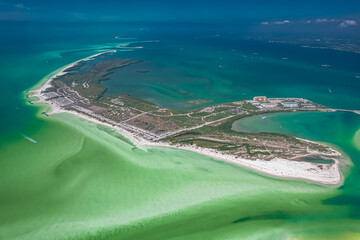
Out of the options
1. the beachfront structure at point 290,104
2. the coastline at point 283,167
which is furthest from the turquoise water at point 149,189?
the beachfront structure at point 290,104

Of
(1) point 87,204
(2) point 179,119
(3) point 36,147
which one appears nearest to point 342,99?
(2) point 179,119

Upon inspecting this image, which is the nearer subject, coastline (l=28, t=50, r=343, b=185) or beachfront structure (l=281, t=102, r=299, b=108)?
coastline (l=28, t=50, r=343, b=185)

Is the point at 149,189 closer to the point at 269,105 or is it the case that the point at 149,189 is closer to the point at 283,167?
the point at 283,167

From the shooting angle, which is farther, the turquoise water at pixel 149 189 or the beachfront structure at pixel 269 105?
the beachfront structure at pixel 269 105

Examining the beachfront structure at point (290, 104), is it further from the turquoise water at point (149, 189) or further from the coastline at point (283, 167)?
the coastline at point (283, 167)

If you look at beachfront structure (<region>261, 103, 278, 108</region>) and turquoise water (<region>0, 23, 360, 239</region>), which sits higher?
beachfront structure (<region>261, 103, 278, 108</region>)

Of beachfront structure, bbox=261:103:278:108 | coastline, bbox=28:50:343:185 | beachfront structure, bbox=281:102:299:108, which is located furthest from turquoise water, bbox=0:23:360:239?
beachfront structure, bbox=261:103:278:108

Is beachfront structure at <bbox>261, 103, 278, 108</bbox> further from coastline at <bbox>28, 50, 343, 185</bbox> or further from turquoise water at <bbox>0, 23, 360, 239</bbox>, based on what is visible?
coastline at <bbox>28, 50, 343, 185</bbox>

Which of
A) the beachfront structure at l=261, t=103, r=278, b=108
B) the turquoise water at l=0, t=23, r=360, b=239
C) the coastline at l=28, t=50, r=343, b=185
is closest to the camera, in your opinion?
the turquoise water at l=0, t=23, r=360, b=239

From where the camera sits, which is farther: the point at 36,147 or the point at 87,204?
the point at 36,147

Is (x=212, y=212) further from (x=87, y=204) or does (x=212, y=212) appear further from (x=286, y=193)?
(x=87, y=204)

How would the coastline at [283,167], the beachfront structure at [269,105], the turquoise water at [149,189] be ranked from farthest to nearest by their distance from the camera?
the beachfront structure at [269,105]
the coastline at [283,167]
the turquoise water at [149,189]
